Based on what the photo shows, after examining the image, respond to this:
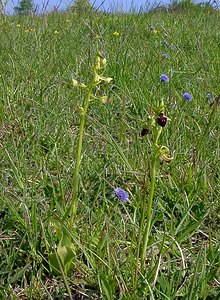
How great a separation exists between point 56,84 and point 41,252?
1.11m

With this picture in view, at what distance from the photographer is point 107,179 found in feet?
4.08

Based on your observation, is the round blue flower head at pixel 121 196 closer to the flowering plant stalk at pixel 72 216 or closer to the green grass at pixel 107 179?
the green grass at pixel 107 179

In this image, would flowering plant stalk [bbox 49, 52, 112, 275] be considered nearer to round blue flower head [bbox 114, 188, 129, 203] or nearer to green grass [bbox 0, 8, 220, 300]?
green grass [bbox 0, 8, 220, 300]

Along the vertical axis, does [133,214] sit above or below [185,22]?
below

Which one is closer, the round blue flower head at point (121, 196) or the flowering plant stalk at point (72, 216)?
the flowering plant stalk at point (72, 216)

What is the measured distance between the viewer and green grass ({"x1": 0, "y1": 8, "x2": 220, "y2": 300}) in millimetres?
873

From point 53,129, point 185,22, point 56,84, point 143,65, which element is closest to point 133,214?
point 53,129

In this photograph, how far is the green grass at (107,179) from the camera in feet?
2.86

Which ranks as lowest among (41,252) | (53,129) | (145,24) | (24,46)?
(41,252)

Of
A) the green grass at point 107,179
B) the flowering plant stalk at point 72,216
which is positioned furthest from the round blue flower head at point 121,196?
the flowering plant stalk at point 72,216

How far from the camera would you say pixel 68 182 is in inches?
47.6

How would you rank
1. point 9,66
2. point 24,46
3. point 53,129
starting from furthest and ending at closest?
point 24,46
point 9,66
point 53,129

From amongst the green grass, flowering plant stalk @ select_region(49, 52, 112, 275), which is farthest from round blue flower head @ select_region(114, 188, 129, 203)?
flowering plant stalk @ select_region(49, 52, 112, 275)

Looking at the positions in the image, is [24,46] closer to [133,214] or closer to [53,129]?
[53,129]
